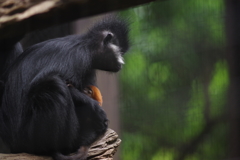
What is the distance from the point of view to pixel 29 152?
1.56 metres

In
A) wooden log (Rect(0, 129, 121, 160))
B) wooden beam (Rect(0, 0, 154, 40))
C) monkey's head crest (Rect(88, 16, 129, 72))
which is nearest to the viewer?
wooden beam (Rect(0, 0, 154, 40))

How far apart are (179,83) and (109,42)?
0.53 meters

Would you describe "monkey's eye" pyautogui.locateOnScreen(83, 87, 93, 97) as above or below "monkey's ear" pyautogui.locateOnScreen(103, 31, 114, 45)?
below

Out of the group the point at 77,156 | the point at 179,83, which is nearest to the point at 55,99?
the point at 77,156

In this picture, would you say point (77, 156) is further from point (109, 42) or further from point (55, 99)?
point (109, 42)

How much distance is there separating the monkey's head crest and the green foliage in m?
0.15

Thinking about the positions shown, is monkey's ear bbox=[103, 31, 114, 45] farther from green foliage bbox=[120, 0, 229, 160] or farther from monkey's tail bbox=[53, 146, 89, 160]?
monkey's tail bbox=[53, 146, 89, 160]

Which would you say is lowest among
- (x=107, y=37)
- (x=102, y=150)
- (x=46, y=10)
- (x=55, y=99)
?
(x=102, y=150)

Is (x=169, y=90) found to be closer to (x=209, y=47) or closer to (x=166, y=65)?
(x=166, y=65)

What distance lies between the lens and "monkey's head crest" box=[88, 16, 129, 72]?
68.8 inches

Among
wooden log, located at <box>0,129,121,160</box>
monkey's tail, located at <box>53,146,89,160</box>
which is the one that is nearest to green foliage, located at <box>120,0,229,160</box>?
wooden log, located at <box>0,129,121,160</box>

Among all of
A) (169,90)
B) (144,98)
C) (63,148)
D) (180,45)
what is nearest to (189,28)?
(180,45)

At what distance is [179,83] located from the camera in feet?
4.58

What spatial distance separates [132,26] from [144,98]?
Result: 1.48ft
